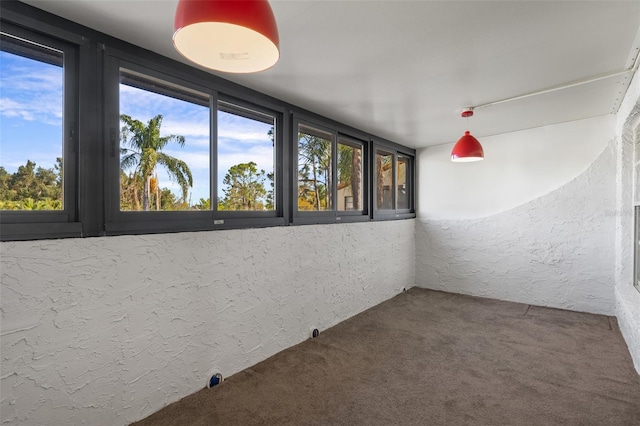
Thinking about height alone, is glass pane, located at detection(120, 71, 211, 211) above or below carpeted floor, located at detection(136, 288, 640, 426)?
above

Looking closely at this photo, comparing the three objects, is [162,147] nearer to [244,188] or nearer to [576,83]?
[244,188]

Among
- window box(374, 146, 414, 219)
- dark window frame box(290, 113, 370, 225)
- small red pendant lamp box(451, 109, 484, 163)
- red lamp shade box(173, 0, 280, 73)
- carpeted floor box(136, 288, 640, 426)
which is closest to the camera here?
red lamp shade box(173, 0, 280, 73)

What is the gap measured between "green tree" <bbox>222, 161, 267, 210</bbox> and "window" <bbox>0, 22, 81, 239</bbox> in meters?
0.99

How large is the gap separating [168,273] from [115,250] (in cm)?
34

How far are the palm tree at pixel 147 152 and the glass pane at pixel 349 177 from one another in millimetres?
1937

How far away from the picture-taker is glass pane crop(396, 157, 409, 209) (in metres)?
4.92

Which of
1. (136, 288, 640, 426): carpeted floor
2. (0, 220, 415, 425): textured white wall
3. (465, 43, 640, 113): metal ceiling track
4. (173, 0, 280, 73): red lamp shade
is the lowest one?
(136, 288, 640, 426): carpeted floor

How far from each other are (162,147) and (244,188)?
2.34ft

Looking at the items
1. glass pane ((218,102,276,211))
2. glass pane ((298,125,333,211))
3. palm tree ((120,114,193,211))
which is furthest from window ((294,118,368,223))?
palm tree ((120,114,193,211))

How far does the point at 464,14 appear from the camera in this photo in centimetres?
163

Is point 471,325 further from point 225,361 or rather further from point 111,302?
point 111,302

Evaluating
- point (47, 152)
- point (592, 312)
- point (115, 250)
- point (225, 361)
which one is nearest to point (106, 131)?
point (47, 152)

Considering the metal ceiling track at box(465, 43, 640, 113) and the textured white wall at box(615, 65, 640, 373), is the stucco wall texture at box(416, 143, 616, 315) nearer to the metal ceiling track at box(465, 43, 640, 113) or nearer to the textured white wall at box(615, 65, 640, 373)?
the textured white wall at box(615, 65, 640, 373)

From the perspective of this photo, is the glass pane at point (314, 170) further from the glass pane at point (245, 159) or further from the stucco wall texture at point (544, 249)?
the stucco wall texture at point (544, 249)
